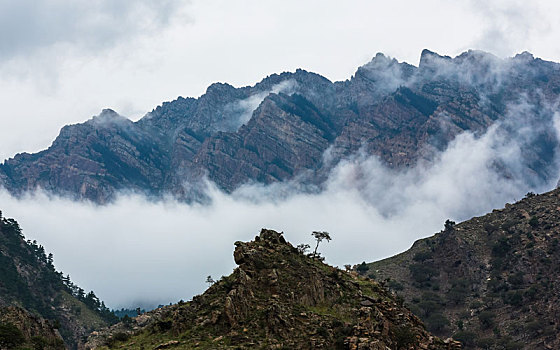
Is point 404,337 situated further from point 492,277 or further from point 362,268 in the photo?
point 362,268

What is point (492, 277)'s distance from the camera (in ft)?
493

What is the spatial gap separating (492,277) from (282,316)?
125 meters

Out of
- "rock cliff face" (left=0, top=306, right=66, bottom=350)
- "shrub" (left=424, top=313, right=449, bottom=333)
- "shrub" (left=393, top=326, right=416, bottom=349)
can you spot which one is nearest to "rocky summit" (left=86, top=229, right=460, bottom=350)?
"shrub" (left=393, top=326, right=416, bottom=349)

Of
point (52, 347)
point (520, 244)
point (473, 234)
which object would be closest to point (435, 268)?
point (473, 234)

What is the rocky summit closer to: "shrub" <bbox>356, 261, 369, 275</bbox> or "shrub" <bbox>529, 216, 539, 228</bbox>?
"shrub" <bbox>356, 261, 369, 275</bbox>

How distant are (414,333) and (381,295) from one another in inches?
470

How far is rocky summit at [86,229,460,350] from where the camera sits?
1786 inches

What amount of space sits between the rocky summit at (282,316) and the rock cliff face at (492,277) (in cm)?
7333

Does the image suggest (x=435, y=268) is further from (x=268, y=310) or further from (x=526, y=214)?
(x=268, y=310)

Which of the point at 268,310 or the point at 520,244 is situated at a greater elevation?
the point at 520,244

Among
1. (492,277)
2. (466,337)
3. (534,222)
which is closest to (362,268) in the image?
(492,277)

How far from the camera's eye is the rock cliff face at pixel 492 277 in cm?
12004

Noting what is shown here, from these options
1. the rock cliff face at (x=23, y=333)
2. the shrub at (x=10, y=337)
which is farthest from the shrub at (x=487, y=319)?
the shrub at (x=10, y=337)

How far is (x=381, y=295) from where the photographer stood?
6241 cm
